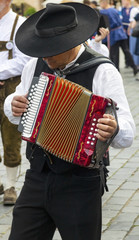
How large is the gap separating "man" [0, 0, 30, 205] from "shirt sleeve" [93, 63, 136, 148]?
219 cm

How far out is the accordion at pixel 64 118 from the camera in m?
3.04

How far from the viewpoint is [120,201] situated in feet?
17.7

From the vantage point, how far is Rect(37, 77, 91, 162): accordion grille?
10.1 feet

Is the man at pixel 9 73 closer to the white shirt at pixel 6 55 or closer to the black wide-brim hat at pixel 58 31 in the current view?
the white shirt at pixel 6 55

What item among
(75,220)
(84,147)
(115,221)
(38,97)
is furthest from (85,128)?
(115,221)

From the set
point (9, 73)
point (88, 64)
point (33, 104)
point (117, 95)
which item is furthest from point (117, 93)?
point (9, 73)

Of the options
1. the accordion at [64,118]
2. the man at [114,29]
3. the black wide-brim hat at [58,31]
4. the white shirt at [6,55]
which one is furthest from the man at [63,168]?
the man at [114,29]

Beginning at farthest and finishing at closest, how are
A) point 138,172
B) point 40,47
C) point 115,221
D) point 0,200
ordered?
point 138,172, point 0,200, point 115,221, point 40,47

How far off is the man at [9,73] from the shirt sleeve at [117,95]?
219 centimetres

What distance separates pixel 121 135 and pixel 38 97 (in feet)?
1.58

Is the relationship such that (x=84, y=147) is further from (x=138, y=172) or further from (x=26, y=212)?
(x=138, y=172)

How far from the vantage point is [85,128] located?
307 centimetres

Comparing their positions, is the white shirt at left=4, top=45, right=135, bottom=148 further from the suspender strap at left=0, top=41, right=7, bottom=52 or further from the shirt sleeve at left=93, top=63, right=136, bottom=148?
the suspender strap at left=0, top=41, right=7, bottom=52

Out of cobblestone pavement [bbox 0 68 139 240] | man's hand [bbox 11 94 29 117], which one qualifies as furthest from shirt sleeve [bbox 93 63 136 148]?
cobblestone pavement [bbox 0 68 139 240]
